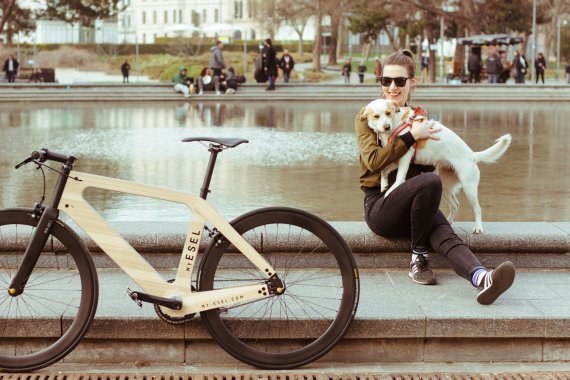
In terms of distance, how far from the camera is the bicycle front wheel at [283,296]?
458cm

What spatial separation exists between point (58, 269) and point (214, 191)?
18.3ft

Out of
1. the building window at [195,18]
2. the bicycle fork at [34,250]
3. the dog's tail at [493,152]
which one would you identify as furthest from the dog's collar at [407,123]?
the building window at [195,18]

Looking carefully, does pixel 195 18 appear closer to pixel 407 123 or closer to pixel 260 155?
pixel 260 155

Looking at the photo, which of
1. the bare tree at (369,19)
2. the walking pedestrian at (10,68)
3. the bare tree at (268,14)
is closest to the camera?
the walking pedestrian at (10,68)

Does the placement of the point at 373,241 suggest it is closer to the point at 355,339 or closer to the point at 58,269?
the point at 355,339

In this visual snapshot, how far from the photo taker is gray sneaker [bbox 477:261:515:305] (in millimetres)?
4938

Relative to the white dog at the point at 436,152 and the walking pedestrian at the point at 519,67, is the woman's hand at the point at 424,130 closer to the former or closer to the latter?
the white dog at the point at 436,152

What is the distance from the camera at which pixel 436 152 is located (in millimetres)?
5715

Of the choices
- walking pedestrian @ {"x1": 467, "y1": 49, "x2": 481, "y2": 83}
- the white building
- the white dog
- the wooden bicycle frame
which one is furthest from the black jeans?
the white building

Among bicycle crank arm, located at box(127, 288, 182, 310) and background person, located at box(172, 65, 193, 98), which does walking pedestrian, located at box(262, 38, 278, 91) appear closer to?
background person, located at box(172, 65, 193, 98)

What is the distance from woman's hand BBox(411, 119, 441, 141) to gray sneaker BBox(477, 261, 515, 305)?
89 cm

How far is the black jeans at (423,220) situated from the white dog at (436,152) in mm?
125

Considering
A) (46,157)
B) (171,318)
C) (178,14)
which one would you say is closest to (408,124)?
(171,318)

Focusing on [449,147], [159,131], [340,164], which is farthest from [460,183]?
[159,131]
